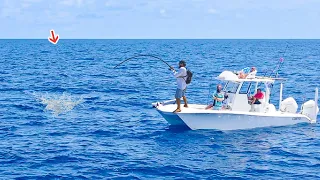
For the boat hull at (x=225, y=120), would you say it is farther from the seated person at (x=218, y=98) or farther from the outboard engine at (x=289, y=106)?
the outboard engine at (x=289, y=106)

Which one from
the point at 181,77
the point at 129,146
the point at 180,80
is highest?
the point at 181,77

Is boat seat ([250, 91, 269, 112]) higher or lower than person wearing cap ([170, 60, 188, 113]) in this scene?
lower

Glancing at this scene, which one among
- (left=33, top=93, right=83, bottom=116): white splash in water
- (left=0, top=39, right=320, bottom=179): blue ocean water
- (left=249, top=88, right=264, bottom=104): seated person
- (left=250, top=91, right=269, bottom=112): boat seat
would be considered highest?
(left=33, top=93, right=83, bottom=116): white splash in water

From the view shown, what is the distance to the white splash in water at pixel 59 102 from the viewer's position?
30245 millimetres

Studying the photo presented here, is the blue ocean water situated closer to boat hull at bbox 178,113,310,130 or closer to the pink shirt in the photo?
boat hull at bbox 178,113,310,130

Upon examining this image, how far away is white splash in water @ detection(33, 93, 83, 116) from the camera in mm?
30245

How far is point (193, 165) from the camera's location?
727 inches

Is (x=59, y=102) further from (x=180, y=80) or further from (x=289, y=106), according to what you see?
(x=289, y=106)

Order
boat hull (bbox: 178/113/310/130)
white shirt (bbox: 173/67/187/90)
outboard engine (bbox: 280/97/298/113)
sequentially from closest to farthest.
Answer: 1. white shirt (bbox: 173/67/187/90)
2. boat hull (bbox: 178/113/310/130)
3. outboard engine (bbox: 280/97/298/113)

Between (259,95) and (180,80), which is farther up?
(180,80)

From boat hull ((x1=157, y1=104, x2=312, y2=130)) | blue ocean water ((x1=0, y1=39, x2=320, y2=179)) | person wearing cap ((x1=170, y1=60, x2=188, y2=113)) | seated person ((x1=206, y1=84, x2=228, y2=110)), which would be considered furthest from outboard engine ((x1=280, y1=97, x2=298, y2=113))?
person wearing cap ((x1=170, y1=60, x2=188, y2=113))

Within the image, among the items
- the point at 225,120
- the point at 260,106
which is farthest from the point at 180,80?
the point at 260,106

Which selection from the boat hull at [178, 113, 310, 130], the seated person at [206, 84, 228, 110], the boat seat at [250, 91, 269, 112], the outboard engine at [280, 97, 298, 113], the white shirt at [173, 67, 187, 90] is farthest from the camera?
the outboard engine at [280, 97, 298, 113]

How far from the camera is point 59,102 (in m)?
33.4
